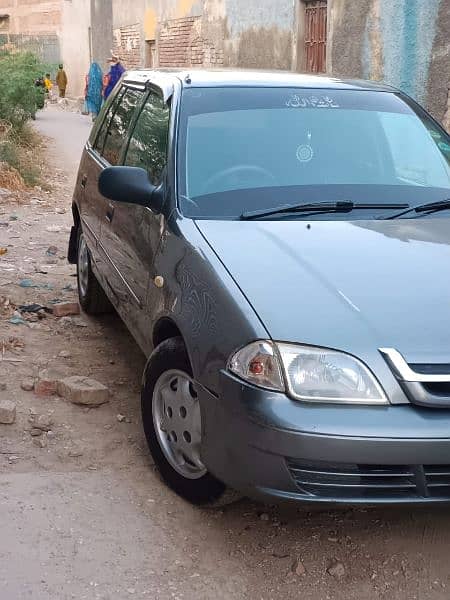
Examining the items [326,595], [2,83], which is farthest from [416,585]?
[2,83]

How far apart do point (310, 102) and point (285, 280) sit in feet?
4.84

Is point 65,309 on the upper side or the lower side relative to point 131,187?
lower

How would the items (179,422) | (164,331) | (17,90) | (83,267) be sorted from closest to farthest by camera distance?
(179,422) < (164,331) < (83,267) < (17,90)

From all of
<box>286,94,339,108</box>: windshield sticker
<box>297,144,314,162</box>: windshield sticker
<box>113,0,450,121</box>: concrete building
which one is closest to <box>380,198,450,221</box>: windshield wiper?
<box>297,144,314,162</box>: windshield sticker

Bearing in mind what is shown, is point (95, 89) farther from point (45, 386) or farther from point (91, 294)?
point (45, 386)

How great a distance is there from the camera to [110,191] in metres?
3.95

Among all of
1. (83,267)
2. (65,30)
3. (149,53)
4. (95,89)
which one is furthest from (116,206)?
(65,30)

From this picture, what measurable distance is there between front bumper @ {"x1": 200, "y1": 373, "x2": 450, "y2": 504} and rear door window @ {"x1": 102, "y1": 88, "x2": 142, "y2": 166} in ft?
8.34

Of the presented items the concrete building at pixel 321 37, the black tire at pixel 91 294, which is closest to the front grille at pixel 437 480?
the black tire at pixel 91 294

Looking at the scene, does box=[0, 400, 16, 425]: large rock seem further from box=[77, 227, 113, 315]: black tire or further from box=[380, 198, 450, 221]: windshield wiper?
box=[380, 198, 450, 221]: windshield wiper

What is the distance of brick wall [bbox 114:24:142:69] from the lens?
24.9 meters

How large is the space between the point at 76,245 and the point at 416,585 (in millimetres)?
4173

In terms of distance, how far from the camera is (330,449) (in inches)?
108

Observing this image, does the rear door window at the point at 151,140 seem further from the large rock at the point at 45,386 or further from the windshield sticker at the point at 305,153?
the large rock at the point at 45,386
